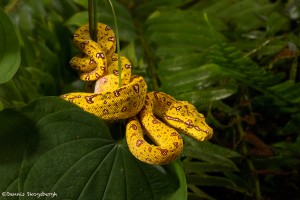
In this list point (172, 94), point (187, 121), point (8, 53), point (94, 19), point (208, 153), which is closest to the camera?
point (8, 53)

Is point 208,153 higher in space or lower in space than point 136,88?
lower

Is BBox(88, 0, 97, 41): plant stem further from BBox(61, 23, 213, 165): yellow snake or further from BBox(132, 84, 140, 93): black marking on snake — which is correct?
BBox(132, 84, 140, 93): black marking on snake

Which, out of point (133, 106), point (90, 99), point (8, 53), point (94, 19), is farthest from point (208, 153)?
point (8, 53)

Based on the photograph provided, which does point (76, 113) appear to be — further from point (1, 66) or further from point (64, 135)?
point (1, 66)

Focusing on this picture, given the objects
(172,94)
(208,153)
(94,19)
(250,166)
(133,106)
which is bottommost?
(250,166)

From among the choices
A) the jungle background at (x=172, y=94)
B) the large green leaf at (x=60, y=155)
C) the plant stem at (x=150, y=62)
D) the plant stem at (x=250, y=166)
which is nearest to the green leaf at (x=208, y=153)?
the jungle background at (x=172, y=94)

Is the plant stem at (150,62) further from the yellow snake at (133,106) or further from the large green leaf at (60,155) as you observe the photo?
the large green leaf at (60,155)

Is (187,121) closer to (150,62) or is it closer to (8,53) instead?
A: (8,53)
